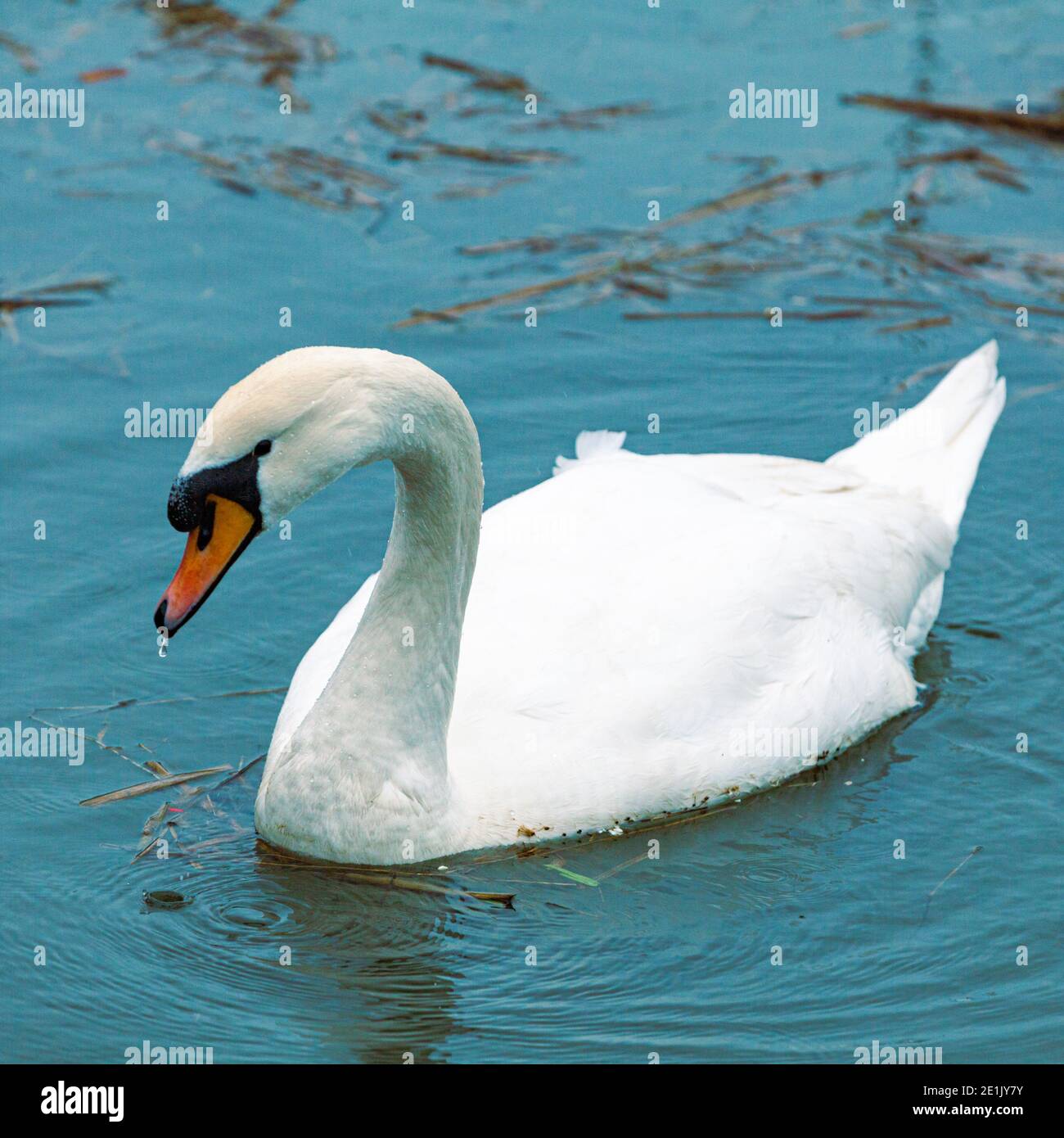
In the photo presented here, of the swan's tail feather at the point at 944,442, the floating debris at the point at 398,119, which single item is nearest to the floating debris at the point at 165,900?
the swan's tail feather at the point at 944,442

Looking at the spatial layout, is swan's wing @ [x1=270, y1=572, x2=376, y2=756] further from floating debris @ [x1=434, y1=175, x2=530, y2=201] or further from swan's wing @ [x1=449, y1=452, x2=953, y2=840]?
floating debris @ [x1=434, y1=175, x2=530, y2=201]

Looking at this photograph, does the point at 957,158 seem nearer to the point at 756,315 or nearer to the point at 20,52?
the point at 756,315

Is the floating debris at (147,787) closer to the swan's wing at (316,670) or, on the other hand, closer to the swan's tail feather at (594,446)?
the swan's wing at (316,670)

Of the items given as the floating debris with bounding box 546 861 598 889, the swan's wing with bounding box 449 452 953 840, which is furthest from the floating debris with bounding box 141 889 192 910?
the floating debris with bounding box 546 861 598 889

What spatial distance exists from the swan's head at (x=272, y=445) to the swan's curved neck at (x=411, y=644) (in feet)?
1.62

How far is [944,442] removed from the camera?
29.2ft

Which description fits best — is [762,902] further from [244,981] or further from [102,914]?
[102,914]

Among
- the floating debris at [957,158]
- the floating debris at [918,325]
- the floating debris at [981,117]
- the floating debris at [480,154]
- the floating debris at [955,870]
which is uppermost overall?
the floating debris at [981,117]

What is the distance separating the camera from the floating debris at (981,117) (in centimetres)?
1291

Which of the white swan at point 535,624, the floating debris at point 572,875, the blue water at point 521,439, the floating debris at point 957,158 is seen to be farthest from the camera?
the floating debris at point 957,158

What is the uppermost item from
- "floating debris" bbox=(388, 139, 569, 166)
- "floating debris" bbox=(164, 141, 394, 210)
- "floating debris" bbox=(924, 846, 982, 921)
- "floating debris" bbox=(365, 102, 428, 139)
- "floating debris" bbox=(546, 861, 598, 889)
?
"floating debris" bbox=(365, 102, 428, 139)

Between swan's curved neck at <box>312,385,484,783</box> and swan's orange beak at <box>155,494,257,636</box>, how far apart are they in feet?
2.37

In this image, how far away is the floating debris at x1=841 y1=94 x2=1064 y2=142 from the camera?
12.9 meters

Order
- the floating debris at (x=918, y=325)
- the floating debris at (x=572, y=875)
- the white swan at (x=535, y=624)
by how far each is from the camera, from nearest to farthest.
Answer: the white swan at (x=535, y=624) < the floating debris at (x=572, y=875) < the floating debris at (x=918, y=325)
